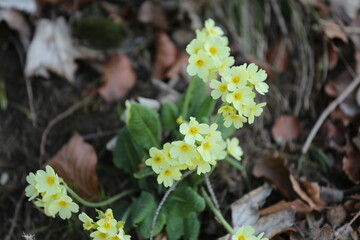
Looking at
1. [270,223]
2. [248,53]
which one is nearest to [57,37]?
[248,53]

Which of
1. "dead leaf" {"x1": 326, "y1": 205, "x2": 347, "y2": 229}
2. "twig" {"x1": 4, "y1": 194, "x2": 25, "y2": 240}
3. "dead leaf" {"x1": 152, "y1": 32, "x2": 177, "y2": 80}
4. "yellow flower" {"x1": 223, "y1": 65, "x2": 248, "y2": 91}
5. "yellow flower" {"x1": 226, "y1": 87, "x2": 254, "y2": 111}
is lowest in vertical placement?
"twig" {"x1": 4, "y1": 194, "x2": 25, "y2": 240}

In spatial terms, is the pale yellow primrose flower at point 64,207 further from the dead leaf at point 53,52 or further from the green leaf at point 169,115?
the dead leaf at point 53,52

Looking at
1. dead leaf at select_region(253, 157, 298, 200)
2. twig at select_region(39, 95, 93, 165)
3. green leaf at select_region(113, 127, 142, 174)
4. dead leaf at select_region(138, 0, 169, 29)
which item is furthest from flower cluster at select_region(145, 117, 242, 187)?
dead leaf at select_region(138, 0, 169, 29)

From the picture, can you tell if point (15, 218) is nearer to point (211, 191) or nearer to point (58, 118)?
point (58, 118)

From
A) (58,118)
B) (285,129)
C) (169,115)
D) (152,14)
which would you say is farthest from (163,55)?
(285,129)

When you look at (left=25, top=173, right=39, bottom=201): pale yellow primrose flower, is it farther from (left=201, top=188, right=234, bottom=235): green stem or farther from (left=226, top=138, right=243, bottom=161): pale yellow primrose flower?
(left=226, top=138, right=243, bottom=161): pale yellow primrose flower

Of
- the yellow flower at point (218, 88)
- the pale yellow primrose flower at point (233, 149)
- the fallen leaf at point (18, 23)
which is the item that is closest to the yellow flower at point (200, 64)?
the yellow flower at point (218, 88)
